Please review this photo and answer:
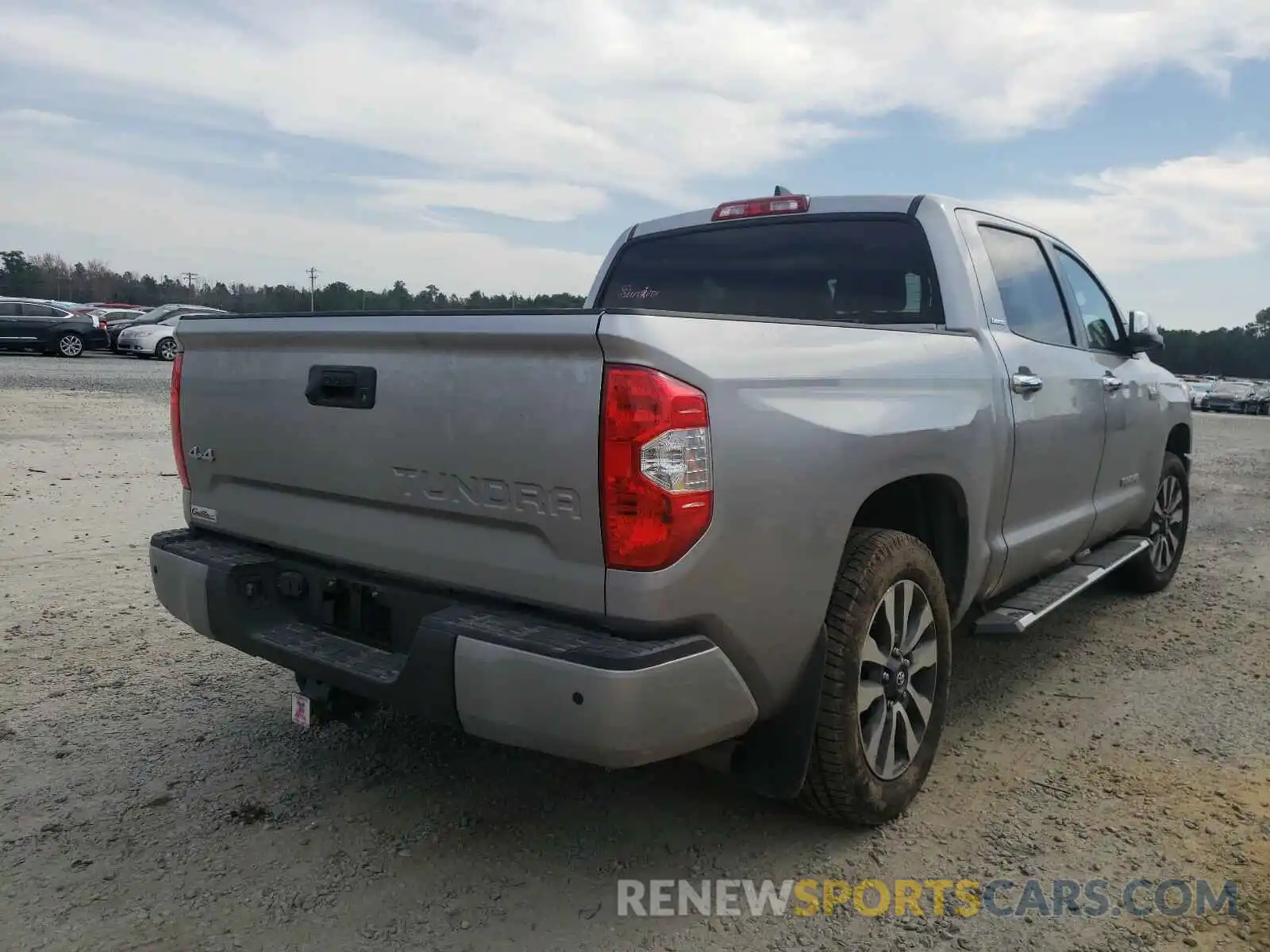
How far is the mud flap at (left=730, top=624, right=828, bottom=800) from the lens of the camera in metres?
2.71

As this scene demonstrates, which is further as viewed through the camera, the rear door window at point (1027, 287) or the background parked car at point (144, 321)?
the background parked car at point (144, 321)

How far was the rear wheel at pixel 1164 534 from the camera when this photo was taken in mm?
5914

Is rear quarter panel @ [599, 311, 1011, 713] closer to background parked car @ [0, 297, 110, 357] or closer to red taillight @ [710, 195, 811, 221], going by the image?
red taillight @ [710, 195, 811, 221]

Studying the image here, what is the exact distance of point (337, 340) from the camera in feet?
9.24

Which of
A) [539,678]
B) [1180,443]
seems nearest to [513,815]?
[539,678]

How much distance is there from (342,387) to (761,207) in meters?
2.07

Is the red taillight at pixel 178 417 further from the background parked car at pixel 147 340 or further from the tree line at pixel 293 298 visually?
the background parked car at pixel 147 340

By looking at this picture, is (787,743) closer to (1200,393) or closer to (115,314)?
(115,314)

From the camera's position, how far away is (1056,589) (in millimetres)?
4246

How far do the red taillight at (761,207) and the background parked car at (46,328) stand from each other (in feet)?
84.3

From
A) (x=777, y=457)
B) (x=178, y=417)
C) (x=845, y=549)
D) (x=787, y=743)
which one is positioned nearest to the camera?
(x=777, y=457)

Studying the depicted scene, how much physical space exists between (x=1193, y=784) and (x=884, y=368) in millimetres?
1812

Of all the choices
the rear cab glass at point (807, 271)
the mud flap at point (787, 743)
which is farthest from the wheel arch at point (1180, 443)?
the mud flap at point (787, 743)

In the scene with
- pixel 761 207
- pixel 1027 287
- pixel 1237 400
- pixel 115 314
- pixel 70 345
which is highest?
pixel 761 207
